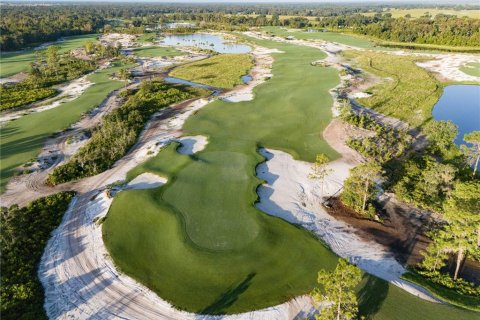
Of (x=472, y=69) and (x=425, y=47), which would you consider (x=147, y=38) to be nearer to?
(x=425, y=47)

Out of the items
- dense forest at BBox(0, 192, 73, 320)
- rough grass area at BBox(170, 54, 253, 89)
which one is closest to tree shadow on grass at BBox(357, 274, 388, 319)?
dense forest at BBox(0, 192, 73, 320)

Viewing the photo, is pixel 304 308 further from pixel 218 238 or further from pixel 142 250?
pixel 142 250

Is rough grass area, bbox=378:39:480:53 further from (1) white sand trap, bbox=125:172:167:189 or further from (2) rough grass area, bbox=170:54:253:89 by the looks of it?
(1) white sand trap, bbox=125:172:167:189

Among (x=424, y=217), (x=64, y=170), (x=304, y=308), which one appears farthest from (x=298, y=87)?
(x=304, y=308)

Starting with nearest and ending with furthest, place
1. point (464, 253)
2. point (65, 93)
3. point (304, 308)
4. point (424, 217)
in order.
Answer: point (304, 308) < point (464, 253) < point (424, 217) < point (65, 93)

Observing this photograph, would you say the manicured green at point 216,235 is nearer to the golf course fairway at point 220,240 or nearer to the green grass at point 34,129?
the golf course fairway at point 220,240

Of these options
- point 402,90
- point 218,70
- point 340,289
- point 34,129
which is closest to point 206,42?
point 218,70
